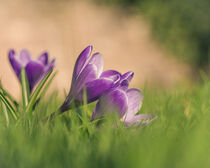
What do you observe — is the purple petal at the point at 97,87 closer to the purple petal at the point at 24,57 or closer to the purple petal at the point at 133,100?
the purple petal at the point at 133,100

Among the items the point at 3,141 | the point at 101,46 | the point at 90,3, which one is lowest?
the point at 3,141

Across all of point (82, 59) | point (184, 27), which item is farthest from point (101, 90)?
point (184, 27)

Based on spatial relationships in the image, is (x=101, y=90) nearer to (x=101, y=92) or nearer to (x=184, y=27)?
(x=101, y=92)

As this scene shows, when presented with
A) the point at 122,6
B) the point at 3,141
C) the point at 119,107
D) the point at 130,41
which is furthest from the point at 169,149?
the point at 122,6

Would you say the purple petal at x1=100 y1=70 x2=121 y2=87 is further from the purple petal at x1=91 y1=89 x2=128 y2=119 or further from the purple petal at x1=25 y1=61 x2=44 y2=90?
the purple petal at x1=25 y1=61 x2=44 y2=90

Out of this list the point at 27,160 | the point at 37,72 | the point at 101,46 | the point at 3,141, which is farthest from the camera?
the point at 101,46

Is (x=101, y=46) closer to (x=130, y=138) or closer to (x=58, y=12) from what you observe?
(x=58, y=12)
